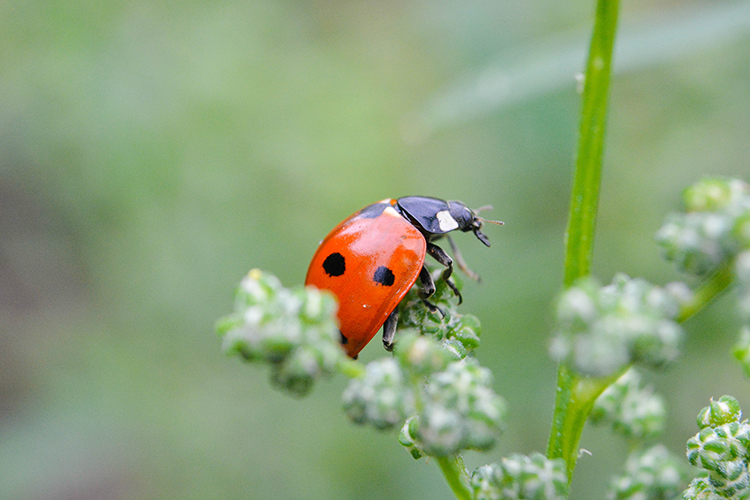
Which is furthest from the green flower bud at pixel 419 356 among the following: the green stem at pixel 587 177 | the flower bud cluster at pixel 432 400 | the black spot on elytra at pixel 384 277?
the black spot on elytra at pixel 384 277

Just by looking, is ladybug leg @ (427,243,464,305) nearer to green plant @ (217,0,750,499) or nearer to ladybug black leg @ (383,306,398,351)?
ladybug black leg @ (383,306,398,351)

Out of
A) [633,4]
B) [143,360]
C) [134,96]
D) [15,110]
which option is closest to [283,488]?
[143,360]

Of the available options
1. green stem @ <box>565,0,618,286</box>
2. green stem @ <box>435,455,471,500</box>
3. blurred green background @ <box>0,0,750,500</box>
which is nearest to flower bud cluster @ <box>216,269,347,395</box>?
green stem @ <box>435,455,471,500</box>

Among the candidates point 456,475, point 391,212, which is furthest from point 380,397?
point 391,212

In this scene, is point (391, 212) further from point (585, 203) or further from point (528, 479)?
point (528, 479)

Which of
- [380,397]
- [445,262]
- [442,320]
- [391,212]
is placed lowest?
[380,397]

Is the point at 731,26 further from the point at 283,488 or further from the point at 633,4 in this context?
the point at 633,4
